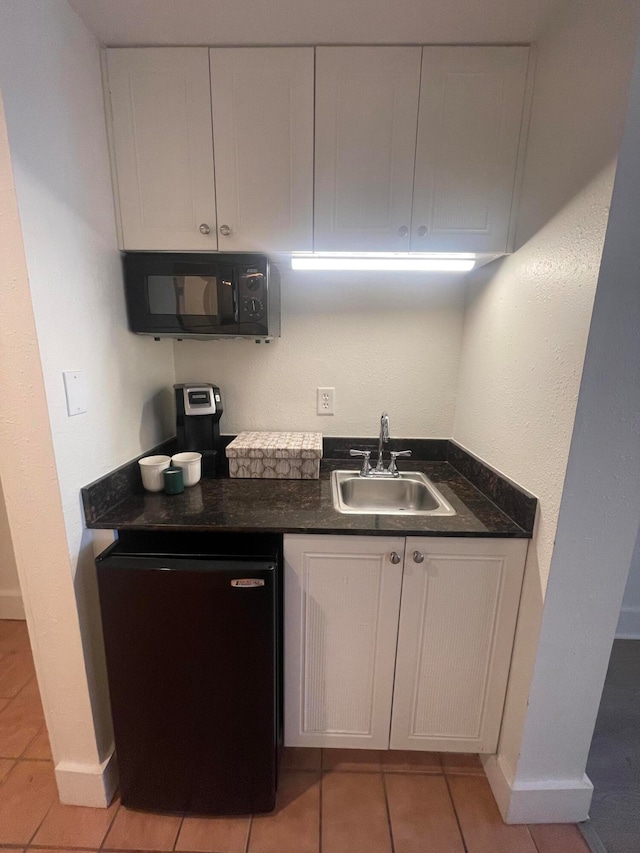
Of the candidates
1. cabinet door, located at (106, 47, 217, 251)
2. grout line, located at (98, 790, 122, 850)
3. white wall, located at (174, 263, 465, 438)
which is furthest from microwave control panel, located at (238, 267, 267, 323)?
grout line, located at (98, 790, 122, 850)

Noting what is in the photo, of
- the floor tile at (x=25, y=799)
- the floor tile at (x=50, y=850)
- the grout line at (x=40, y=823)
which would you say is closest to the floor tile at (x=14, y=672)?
the floor tile at (x=25, y=799)

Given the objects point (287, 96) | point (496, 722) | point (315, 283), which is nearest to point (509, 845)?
point (496, 722)

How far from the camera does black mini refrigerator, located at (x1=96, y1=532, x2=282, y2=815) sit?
3.26 feet

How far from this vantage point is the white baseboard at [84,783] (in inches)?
45.9

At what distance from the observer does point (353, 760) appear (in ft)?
4.42

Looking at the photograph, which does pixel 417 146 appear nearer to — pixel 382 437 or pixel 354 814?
pixel 382 437

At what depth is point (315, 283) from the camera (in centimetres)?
162

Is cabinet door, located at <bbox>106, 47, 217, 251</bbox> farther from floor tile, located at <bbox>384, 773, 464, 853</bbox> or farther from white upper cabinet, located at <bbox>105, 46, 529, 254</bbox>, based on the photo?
floor tile, located at <bbox>384, 773, 464, 853</bbox>

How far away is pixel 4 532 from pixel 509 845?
2.50 m

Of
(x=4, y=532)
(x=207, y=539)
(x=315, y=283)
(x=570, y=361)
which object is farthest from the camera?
(x=4, y=532)

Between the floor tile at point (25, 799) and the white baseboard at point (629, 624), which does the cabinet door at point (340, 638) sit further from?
the white baseboard at point (629, 624)

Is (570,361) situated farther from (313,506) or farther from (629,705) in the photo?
(629,705)

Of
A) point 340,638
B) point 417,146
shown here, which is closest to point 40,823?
point 340,638

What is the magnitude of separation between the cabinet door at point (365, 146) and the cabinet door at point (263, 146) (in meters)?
0.05
